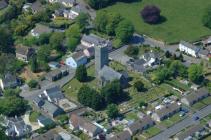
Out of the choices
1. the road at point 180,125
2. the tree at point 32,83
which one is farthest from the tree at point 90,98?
the road at point 180,125

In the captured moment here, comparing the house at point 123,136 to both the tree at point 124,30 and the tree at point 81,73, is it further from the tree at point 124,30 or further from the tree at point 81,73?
the tree at point 124,30

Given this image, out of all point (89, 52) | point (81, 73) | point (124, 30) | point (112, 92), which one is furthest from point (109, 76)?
point (124, 30)

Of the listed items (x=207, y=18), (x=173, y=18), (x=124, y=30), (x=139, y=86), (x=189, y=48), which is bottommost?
(x=139, y=86)

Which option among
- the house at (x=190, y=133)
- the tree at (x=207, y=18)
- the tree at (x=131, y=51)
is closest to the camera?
the house at (x=190, y=133)

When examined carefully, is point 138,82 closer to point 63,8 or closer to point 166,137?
point 166,137

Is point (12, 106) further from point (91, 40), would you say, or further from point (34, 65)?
point (91, 40)

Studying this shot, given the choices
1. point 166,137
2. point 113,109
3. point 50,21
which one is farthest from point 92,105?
point 50,21
